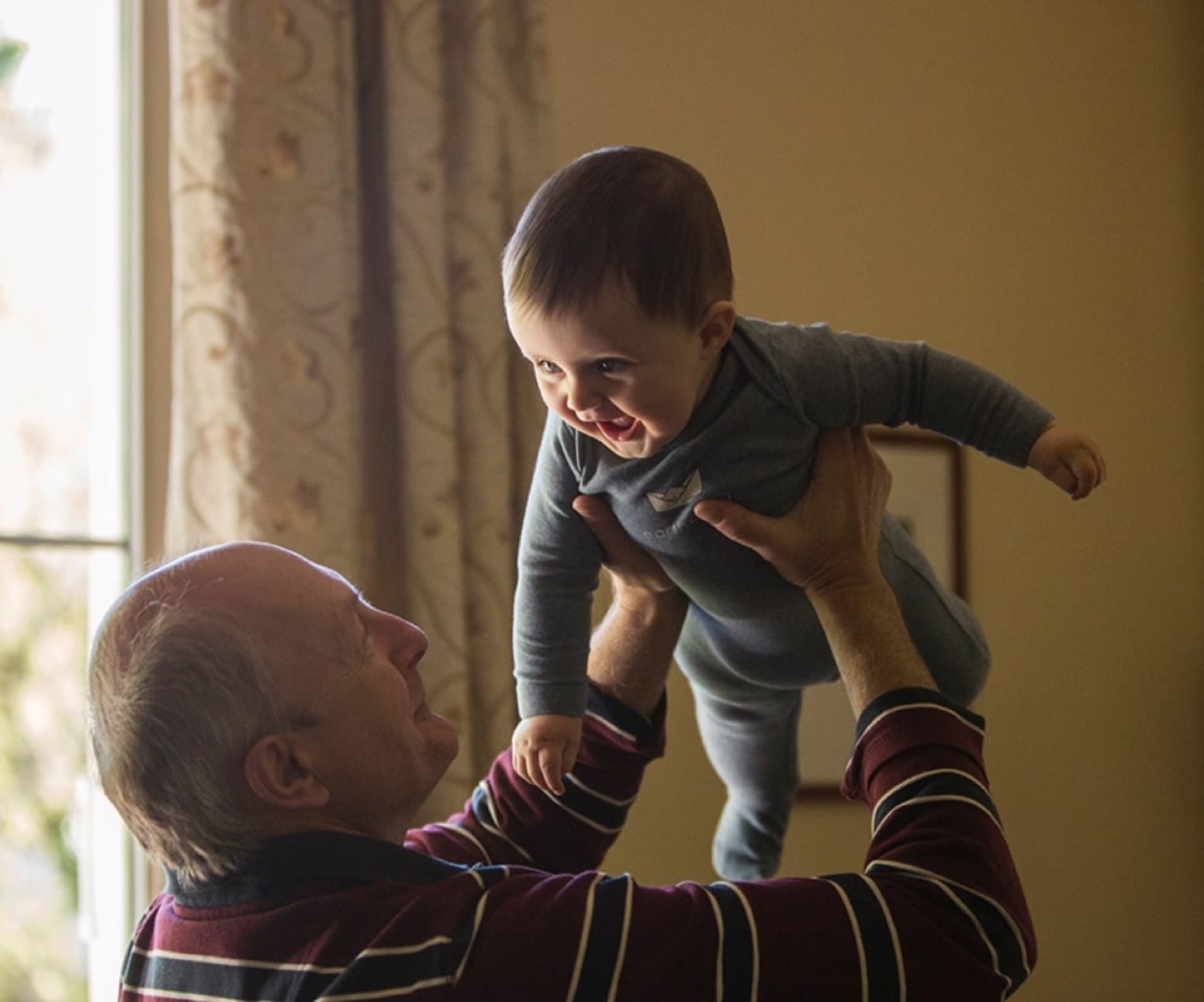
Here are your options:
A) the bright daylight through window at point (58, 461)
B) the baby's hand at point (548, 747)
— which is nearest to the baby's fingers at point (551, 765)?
the baby's hand at point (548, 747)

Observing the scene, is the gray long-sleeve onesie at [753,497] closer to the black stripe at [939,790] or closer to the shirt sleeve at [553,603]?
the shirt sleeve at [553,603]

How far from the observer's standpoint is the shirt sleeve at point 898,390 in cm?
131

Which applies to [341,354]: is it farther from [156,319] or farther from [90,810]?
[90,810]

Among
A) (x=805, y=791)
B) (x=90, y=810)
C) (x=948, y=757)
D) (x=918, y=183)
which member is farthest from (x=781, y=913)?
(x=918, y=183)

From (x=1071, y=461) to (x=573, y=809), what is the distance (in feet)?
1.98

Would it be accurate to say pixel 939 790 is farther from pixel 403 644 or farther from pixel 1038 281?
pixel 1038 281

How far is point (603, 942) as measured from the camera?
107 cm

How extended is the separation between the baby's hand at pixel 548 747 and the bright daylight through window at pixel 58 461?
119 cm

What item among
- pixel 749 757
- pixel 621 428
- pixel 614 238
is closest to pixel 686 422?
pixel 621 428

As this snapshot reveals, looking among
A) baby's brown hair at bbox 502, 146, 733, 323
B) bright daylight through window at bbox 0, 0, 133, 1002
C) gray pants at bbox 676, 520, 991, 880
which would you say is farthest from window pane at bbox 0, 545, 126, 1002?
baby's brown hair at bbox 502, 146, 733, 323

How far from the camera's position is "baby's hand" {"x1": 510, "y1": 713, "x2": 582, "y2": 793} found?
1382 millimetres

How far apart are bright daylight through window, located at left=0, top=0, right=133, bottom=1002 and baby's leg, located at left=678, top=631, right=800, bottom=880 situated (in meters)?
1.12

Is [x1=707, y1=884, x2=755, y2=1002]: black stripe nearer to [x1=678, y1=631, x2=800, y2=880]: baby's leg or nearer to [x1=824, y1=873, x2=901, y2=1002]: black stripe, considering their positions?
[x1=824, y1=873, x2=901, y2=1002]: black stripe

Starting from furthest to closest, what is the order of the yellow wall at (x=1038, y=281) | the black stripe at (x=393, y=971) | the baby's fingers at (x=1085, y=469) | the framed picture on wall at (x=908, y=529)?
the yellow wall at (x=1038, y=281) < the framed picture on wall at (x=908, y=529) < the baby's fingers at (x=1085, y=469) < the black stripe at (x=393, y=971)
